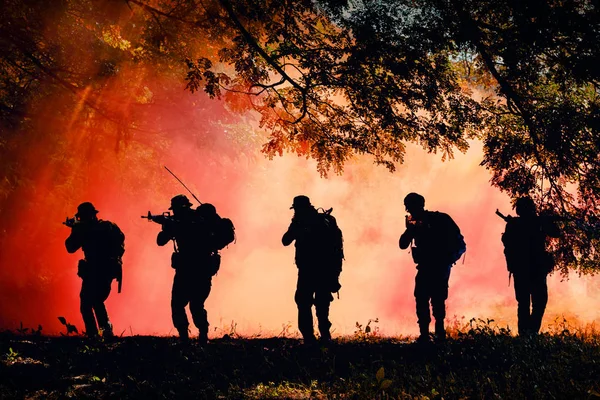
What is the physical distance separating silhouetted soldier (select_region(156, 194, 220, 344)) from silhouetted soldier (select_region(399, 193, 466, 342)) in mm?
2815

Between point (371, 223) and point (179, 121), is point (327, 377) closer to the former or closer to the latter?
point (179, 121)

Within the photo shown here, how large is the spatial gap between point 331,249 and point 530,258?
2817 millimetres

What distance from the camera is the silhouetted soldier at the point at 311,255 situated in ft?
18.7

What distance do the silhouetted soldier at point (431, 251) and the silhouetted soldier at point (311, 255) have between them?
1.11 m

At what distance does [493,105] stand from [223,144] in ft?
55.0

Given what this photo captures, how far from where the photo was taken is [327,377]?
176 inches

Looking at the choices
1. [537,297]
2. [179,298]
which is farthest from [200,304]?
[537,297]

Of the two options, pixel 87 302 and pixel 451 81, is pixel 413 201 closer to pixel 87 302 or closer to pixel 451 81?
pixel 451 81

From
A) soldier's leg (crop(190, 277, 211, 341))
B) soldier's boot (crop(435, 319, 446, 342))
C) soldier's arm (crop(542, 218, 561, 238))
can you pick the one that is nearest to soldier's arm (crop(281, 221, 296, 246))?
soldier's leg (crop(190, 277, 211, 341))

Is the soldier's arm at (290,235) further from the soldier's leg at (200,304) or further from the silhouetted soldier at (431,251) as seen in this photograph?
the silhouetted soldier at (431,251)

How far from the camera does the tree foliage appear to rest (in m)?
5.45

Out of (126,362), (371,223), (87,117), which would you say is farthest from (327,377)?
(371,223)

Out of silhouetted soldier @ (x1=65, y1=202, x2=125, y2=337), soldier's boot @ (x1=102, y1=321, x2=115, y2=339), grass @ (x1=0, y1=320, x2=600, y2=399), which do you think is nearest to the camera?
grass @ (x1=0, y1=320, x2=600, y2=399)

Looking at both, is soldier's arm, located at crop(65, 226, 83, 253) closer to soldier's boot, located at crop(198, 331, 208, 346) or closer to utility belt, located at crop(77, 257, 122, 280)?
utility belt, located at crop(77, 257, 122, 280)
